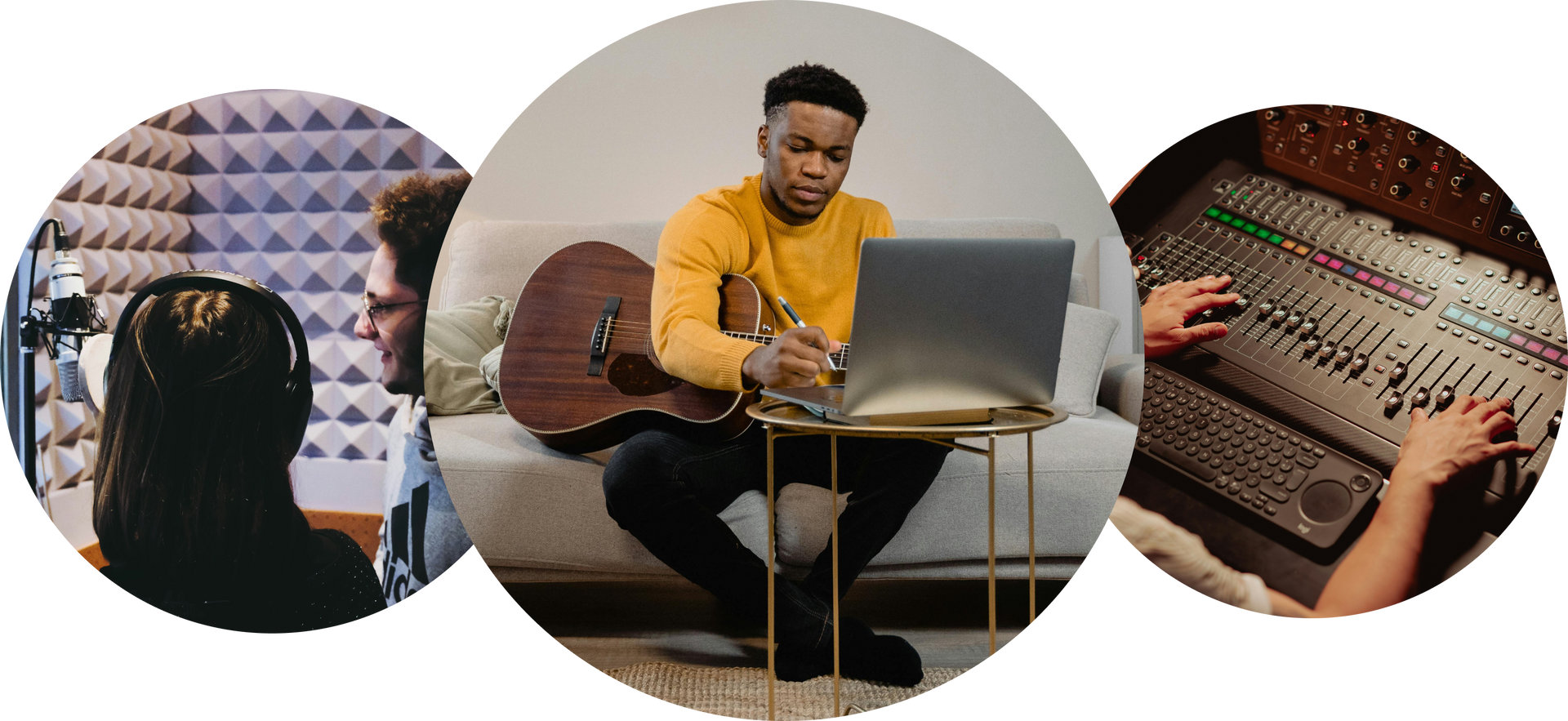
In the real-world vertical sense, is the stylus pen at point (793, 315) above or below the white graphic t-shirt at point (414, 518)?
above

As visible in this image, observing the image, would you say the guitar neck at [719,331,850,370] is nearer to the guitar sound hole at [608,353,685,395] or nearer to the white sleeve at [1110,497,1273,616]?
the guitar sound hole at [608,353,685,395]

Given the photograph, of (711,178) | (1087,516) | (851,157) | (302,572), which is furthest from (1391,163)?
(302,572)

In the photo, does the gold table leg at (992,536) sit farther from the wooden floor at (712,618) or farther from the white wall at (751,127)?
the white wall at (751,127)

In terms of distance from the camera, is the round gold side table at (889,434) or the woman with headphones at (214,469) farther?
the woman with headphones at (214,469)

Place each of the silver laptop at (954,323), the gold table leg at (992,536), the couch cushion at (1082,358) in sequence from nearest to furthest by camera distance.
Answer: the silver laptop at (954,323) → the gold table leg at (992,536) → the couch cushion at (1082,358)

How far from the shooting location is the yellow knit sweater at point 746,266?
221 cm

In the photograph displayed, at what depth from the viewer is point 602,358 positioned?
2.29 meters

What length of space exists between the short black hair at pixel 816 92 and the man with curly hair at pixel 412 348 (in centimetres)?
78

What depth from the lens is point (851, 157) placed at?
7.45 feet

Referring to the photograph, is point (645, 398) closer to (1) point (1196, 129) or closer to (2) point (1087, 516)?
(2) point (1087, 516)

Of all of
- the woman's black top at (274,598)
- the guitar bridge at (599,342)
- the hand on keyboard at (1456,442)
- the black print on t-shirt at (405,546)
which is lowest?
the woman's black top at (274,598)

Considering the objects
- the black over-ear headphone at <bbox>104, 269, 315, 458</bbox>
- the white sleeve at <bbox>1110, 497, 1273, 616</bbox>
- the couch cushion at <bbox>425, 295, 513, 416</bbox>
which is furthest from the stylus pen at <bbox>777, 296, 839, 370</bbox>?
the black over-ear headphone at <bbox>104, 269, 315, 458</bbox>

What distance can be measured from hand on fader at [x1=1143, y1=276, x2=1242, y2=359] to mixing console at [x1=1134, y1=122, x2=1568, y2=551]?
A: 0.03m

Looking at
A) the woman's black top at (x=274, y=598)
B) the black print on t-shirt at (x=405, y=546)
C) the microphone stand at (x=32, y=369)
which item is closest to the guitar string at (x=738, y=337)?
the black print on t-shirt at (x=405, y=546)
